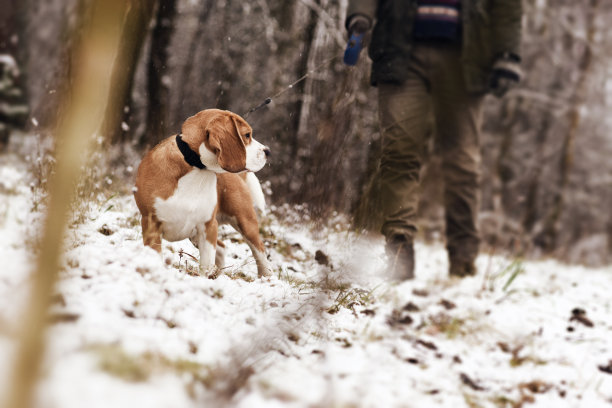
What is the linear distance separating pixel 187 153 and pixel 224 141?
0.18 m

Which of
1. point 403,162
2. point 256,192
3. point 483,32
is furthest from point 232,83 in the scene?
point 483,32

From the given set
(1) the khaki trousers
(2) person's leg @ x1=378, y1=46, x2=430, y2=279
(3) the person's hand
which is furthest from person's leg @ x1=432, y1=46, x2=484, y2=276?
(3) the person's hand

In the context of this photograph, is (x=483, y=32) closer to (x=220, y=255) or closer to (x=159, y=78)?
(x=159, y=78)

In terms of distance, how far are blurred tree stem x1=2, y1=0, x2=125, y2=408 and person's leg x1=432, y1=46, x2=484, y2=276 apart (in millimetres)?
3053

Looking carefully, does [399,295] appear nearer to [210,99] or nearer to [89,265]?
[210,99]

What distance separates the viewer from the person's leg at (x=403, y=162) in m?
2.07

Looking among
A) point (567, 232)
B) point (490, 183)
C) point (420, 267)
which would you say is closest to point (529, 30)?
point (490, 183)

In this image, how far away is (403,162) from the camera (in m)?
2.52

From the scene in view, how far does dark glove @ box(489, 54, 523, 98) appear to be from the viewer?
3322 mm

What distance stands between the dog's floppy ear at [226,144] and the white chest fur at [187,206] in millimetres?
198

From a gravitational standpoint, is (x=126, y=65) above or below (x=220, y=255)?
above

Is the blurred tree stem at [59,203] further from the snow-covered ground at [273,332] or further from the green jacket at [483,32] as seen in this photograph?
the green jacket at [483,32]

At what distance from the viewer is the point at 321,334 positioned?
1799mm

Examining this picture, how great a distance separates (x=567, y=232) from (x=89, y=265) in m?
11.9
